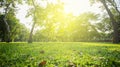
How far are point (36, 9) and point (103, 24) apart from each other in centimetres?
7222

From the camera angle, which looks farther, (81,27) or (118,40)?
(81,27)

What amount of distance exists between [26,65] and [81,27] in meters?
93.7

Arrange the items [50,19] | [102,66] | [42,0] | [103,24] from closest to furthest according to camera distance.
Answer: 1. [102,66]
2. [42,0]
3. [50,19]
4. [103,24]

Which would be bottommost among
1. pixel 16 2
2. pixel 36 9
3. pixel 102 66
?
pixel 102 66

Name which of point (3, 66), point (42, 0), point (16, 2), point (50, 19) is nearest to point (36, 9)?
point (42, 0)

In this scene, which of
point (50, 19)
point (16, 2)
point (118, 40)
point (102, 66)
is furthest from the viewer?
→ point (50, 19)

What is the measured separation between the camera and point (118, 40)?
2638cm

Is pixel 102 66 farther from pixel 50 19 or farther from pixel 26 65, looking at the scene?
pixel 50 19

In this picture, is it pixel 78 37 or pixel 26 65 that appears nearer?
pixel 26 65

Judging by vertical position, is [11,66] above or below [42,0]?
below

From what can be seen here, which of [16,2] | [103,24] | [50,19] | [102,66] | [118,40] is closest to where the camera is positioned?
[102,66]

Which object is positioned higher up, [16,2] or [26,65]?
[16,2]

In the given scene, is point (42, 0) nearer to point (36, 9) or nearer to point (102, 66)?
point (36, 9)

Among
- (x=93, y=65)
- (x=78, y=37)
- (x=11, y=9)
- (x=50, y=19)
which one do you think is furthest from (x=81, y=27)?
(x=93, y=65)
